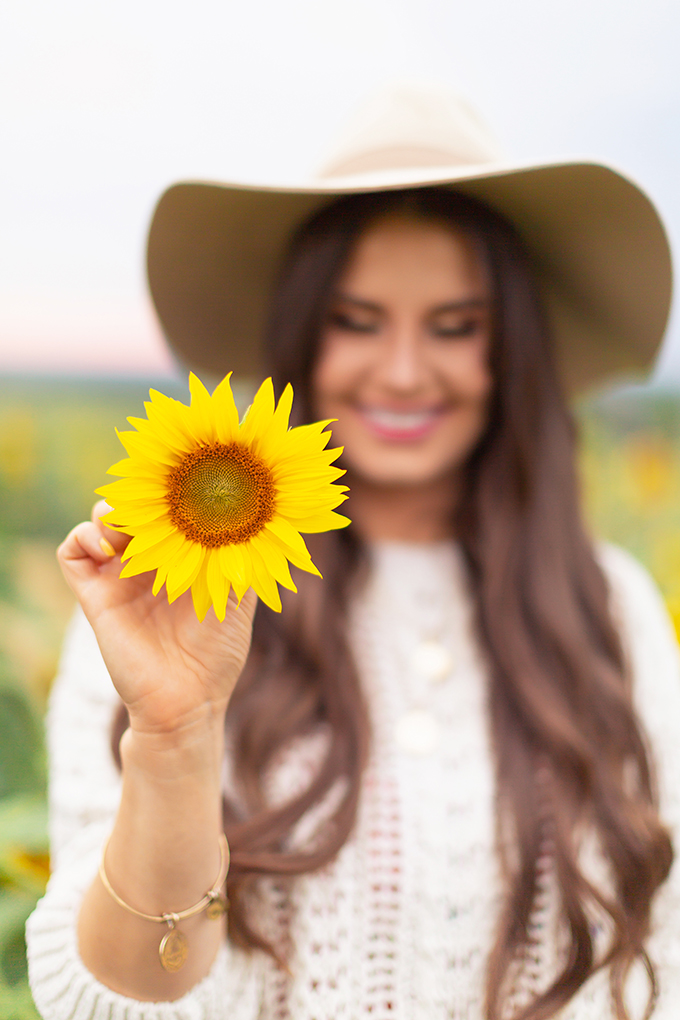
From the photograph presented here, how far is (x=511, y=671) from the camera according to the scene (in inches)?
51.4

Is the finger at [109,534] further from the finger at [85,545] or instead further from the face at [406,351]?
the face at [406,351]

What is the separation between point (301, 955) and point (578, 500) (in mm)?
987

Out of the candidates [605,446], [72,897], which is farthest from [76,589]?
[605,446]

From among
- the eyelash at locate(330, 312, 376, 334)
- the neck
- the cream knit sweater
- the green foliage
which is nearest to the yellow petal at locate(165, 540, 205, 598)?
the cream knit sweater

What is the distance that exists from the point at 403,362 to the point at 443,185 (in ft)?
1.13

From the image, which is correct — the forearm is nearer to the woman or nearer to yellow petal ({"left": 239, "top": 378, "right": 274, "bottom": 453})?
the woman

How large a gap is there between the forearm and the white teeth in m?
0.74

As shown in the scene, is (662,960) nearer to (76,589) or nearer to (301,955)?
(301,955)

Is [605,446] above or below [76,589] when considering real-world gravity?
below

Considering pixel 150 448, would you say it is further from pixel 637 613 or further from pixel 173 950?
pixel 637 613

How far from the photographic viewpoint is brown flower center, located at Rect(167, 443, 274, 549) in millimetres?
598

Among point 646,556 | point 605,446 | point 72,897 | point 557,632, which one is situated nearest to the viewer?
point 72,897

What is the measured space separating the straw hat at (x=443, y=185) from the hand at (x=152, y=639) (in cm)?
76

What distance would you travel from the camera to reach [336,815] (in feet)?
3.69
